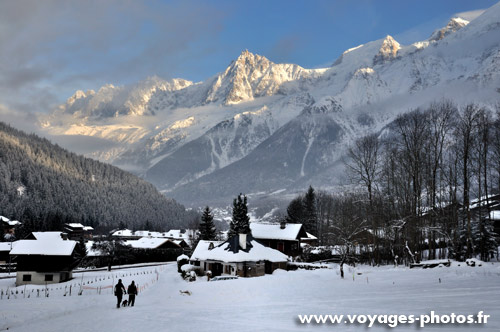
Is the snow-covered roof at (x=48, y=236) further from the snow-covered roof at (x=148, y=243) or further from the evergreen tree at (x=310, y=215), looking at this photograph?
the evergreen tree at (x=310, y=215)

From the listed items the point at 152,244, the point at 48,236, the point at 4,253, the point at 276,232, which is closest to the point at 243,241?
the point at 276,232

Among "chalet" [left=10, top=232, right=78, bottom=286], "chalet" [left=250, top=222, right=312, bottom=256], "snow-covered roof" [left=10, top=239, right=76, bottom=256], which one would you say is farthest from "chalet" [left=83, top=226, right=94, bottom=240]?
"chalet" [left=250, top=222, right=312, bottom=256]

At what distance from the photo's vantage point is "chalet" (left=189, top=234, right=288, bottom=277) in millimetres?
49250

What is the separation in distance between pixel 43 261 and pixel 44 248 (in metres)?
1.93

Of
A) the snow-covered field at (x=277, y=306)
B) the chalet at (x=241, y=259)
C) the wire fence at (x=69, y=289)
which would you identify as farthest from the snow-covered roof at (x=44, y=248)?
the snow-covered field at (x=277, y=306)

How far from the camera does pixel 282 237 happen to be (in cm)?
7012

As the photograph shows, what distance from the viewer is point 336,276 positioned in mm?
38750

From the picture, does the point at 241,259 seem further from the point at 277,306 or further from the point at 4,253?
the point at 4,253

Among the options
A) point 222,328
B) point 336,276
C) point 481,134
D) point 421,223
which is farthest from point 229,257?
point 222,328

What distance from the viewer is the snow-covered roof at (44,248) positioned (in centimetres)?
5879

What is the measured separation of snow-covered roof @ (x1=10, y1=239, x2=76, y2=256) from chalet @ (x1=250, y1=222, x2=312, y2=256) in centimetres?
2965

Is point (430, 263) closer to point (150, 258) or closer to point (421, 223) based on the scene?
point (421, 223)

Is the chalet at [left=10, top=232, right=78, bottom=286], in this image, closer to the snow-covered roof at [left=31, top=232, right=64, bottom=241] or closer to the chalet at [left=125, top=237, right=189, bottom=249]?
the snow-covered roof at [left=31, top=232, right=64, bottom=241]

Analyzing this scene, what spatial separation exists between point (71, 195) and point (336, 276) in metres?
181
